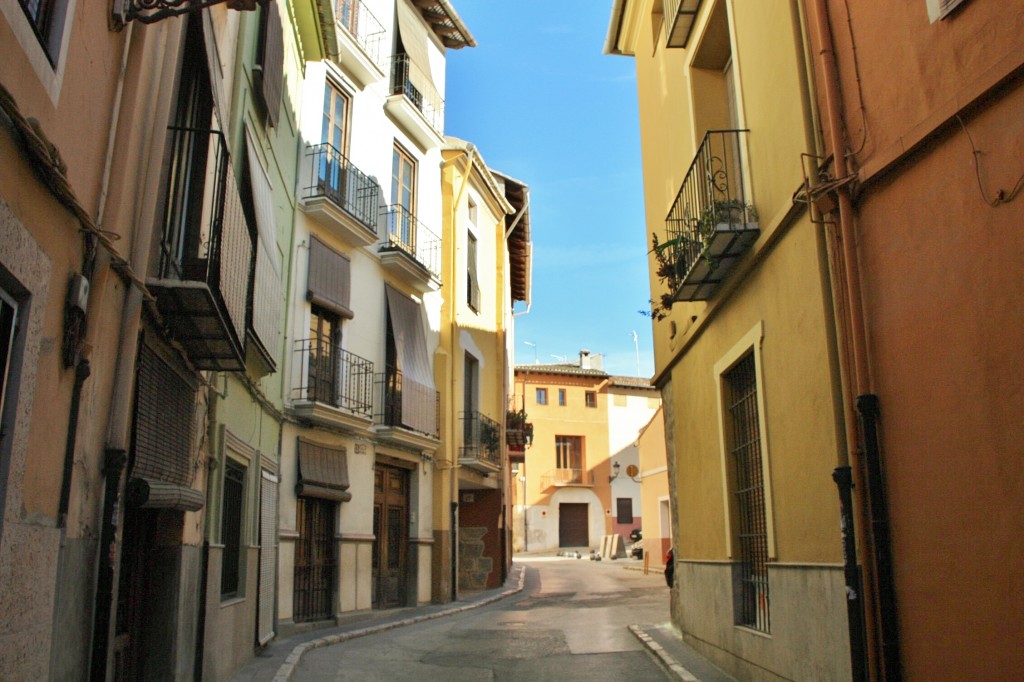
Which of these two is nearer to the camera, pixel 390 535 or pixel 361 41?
pixel 361 41

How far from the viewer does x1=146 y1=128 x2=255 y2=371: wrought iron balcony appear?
19.9ft

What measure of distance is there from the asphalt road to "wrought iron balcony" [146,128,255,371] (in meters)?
4.14

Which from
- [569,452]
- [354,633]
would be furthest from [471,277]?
[569,452]

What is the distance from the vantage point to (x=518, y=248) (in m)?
28.7

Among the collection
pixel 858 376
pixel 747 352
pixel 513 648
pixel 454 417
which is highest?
pixel 454 417

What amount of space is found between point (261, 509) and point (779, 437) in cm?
654

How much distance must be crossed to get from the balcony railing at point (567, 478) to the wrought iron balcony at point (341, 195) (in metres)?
32.7

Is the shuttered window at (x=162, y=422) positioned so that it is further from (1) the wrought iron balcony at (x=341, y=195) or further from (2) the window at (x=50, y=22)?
(1) the wrought iron balcony at (x=341, y=195)

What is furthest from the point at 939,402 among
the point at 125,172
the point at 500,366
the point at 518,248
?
the point at 518,248

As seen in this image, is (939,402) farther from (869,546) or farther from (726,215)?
(726,215)

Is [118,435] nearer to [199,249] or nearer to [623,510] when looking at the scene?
[199,249]

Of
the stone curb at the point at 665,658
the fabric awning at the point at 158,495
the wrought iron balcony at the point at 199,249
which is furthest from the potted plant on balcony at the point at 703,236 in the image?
the fabric awning at the point at 158,495

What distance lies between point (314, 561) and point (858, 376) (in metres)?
10.4

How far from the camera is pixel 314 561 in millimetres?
13844
